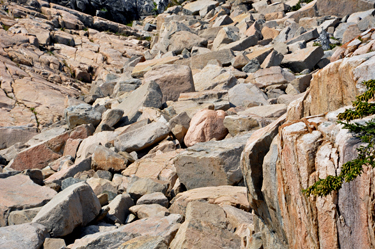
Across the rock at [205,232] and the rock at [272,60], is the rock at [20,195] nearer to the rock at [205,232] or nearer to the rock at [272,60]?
the rock at [205,232]

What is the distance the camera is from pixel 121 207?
17.1 ft

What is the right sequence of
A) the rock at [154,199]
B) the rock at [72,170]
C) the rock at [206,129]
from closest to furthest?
the rock at [154,199] < the rock at [72,170] < the rock at [206,129]

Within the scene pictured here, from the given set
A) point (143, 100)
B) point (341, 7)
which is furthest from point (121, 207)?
point (341, 7)

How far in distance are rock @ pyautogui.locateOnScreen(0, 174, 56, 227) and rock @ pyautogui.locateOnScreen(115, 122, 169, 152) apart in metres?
2.35

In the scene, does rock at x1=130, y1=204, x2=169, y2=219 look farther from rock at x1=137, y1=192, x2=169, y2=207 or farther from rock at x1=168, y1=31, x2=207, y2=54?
rock at x1=168, y1=31, x2=207, y2=54

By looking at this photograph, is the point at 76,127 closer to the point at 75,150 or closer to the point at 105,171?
the point at 75,150

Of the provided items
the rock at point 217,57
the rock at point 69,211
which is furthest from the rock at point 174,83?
the rock at point 69,211

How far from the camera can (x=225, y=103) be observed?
8742 millimetres

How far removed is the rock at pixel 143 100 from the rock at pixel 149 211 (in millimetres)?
4330

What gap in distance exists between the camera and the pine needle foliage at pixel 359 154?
1968mm

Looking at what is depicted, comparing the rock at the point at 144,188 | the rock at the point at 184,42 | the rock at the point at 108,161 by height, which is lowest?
the rock at the point at 108,161

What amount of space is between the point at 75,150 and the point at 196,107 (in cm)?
352

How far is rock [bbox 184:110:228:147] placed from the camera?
721 cm

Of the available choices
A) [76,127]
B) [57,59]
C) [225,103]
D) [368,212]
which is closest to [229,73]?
[225,103]
